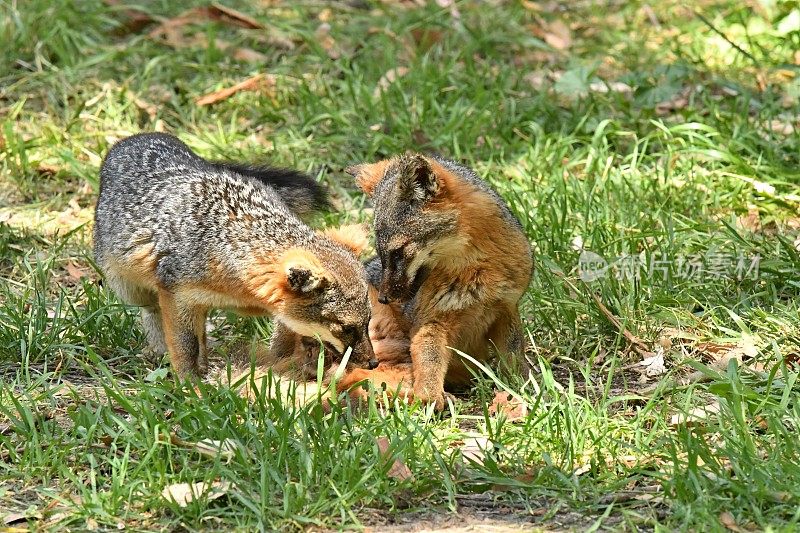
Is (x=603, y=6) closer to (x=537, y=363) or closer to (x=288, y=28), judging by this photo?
(x=288, y=28)

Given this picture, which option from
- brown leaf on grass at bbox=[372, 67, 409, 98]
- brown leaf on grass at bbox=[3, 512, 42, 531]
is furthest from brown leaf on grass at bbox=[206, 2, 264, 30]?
brown leaf on grass at bbox=[3, 512, 42, 531]

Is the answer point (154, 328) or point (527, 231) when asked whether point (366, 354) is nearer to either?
point (154, 328)

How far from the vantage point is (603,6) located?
10.4m

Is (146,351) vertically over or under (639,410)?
under

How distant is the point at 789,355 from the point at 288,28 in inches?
212

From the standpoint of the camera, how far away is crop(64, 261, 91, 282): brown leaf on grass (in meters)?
6.76

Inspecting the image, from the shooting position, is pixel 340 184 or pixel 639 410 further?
pixel 340 184

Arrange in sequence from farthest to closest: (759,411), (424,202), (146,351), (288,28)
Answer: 1. (288,28)
2. (146,351)
3. (424,202)
4. (759,411)

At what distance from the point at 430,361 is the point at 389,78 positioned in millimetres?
3989

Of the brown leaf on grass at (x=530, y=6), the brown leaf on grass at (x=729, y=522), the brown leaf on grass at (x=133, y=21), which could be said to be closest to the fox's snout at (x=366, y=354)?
the brown leaf on grass at (x=729, y=522)

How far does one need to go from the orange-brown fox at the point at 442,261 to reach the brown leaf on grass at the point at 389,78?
10.5 ft

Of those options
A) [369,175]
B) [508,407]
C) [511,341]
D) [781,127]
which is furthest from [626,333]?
[781,127]

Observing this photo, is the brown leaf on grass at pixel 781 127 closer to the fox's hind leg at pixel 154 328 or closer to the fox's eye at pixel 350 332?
the fox's eye at pixel 350 332

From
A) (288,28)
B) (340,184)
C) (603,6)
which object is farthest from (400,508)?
(603,6)
